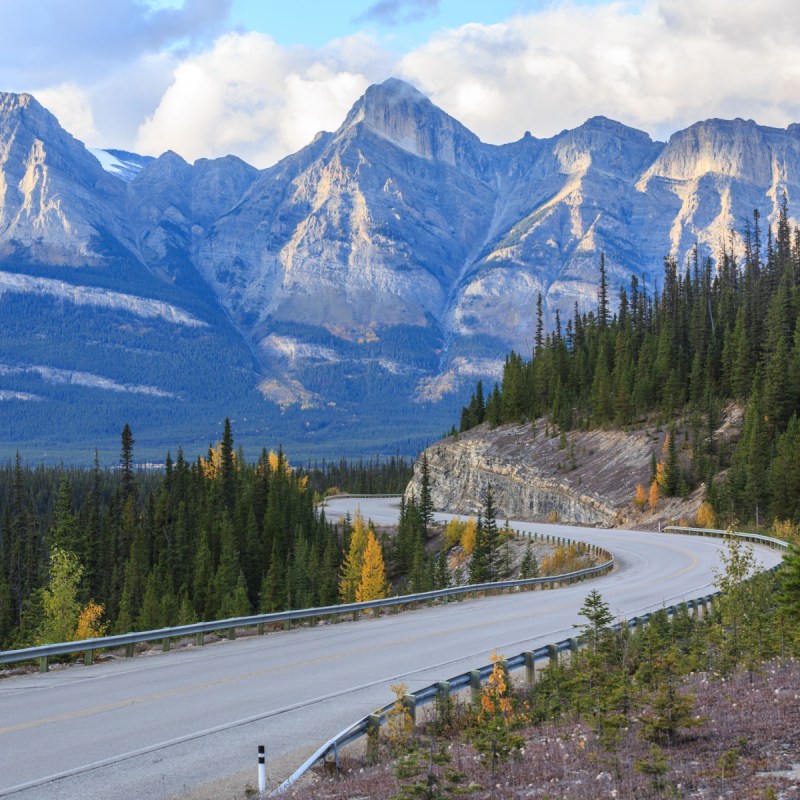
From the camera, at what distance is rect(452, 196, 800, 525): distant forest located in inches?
2702

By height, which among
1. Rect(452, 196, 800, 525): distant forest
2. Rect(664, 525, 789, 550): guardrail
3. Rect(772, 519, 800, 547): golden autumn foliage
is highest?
Rect(452, 196, 800, 525): distant forest

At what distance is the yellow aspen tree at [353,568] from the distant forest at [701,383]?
26.5 metres

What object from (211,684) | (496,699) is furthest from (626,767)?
(211,684)

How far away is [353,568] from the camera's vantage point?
3105 inches

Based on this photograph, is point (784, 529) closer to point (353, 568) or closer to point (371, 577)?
point (371, 577)

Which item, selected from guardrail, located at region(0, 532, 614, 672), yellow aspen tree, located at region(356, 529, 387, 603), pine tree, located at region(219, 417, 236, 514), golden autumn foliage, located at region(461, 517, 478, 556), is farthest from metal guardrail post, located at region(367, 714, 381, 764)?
pine tree, located at region(219, 417, 236, 514)

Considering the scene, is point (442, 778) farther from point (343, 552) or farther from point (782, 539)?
point (343, 552)

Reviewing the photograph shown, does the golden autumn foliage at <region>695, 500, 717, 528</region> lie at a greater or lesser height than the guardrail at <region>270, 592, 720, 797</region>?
lesser

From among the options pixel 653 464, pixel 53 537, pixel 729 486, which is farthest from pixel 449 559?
pixel 53 537

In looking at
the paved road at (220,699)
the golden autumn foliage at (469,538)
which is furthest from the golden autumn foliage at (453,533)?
the paved road at (220,699)

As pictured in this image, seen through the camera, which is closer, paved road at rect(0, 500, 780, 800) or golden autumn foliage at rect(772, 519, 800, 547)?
paved road at rect(0, 500, 780, 800)

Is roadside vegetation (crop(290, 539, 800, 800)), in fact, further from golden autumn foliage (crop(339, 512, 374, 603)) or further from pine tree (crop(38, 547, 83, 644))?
golden autumn foliage (crop(339, 512, 374, 603))

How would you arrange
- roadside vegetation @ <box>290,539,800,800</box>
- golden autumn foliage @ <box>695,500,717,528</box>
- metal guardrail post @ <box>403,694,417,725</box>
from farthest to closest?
golden autumn foliage @ <box>695,500,717,528</box> → metal guardrail post @ <box>403,694,417,725</box> → roadside vegetation @ <box>290,539,800,800</box>

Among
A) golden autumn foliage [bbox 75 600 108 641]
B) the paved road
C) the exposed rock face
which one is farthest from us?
the exposed rock face
